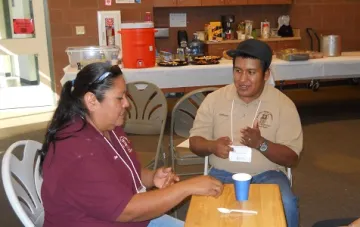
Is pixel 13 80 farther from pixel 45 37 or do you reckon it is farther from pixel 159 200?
pixel 159 200

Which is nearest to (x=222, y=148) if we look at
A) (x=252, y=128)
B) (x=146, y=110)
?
(x=252, y=128)

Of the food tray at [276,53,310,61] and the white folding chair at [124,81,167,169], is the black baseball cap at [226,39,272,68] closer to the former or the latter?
the white folding chair at [124,81,167,169]

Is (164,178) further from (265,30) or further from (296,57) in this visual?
(265,30)

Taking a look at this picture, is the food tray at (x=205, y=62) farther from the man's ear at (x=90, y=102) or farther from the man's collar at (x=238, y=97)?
the man's ear at (x=90, y=102)

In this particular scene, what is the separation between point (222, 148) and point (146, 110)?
1015mm

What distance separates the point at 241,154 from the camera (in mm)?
2076

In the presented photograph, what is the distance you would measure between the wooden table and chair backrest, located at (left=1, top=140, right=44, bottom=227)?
0.58m

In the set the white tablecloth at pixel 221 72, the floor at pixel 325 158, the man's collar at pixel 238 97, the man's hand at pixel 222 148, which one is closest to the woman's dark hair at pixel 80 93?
the man's hand at pixel 222 148

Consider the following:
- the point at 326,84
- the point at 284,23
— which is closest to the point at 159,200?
the point at 284,23

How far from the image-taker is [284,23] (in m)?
6.96

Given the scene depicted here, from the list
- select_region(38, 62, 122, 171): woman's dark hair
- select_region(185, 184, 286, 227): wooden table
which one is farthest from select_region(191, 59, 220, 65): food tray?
select_region(38, 62, 122, 171): woman's dark hair

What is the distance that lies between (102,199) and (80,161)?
139 mm

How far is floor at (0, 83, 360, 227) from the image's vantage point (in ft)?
9.81

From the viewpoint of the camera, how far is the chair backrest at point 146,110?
9.45 ft
